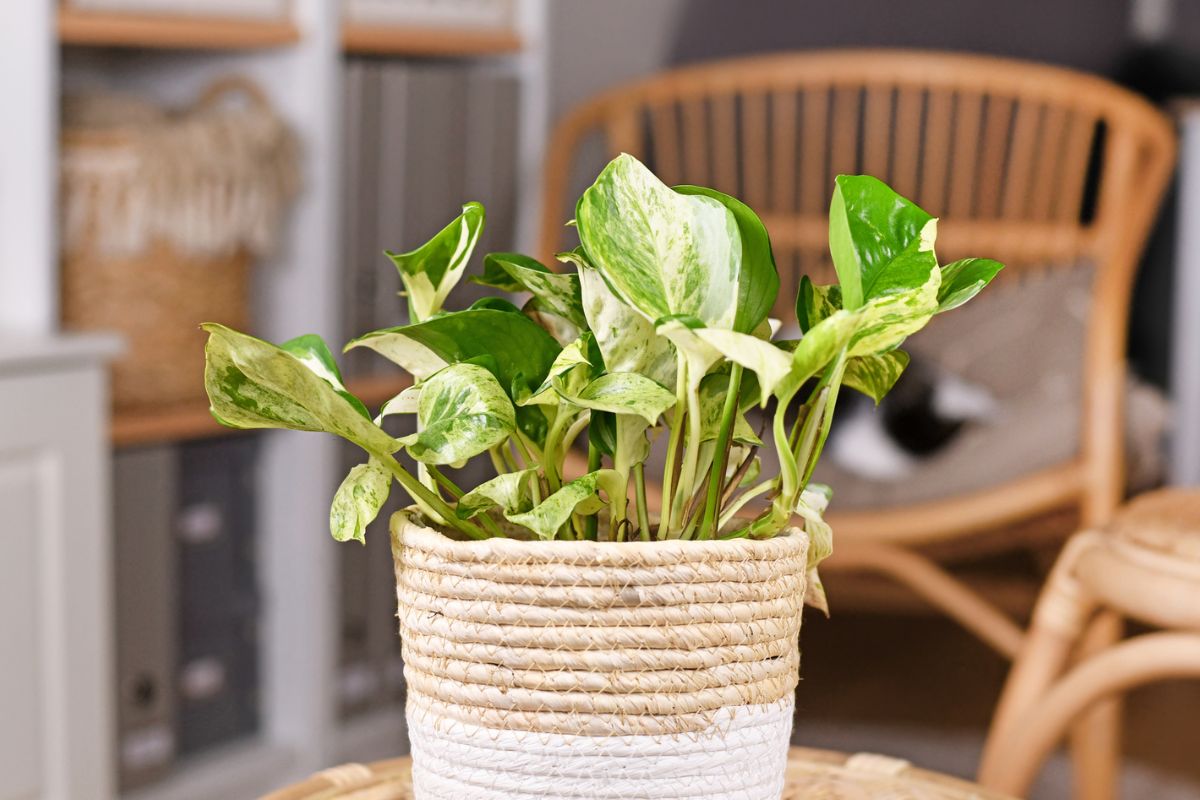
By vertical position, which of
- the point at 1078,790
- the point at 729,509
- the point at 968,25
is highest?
the point at 968,25

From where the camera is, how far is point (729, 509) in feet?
1.77

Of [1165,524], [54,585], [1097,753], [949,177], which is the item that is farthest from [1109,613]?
[949,177]

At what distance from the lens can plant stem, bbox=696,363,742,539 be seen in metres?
0.48

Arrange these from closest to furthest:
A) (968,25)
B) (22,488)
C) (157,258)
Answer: (22,488), (157,258), (968,25)

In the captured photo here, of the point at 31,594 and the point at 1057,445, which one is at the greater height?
the point at 1057,445

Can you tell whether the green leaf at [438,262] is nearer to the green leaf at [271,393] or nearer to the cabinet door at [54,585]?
the green leaf at [271,393]

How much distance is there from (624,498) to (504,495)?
0.15 ft

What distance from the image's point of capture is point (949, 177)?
2.07 metres

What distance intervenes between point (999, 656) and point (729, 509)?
1994 millimetres

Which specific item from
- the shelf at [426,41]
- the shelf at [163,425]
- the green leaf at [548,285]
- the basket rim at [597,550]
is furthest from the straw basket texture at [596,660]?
the shelf at [426,41]

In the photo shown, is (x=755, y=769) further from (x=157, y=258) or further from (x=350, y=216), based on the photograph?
(x=350, y=216)

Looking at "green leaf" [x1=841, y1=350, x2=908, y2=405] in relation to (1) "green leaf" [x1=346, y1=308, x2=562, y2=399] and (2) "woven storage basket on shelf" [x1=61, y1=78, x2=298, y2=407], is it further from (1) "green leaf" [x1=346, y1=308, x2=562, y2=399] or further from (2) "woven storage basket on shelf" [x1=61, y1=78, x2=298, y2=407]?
(2) "woven storage basket on shelf" [x1=61, y1=78, x2=298, y2=407]

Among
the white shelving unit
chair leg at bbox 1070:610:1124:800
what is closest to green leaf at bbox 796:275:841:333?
chair leg at bbox 1070:610:1124:800

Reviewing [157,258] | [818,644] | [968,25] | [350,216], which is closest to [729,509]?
[157,258]
